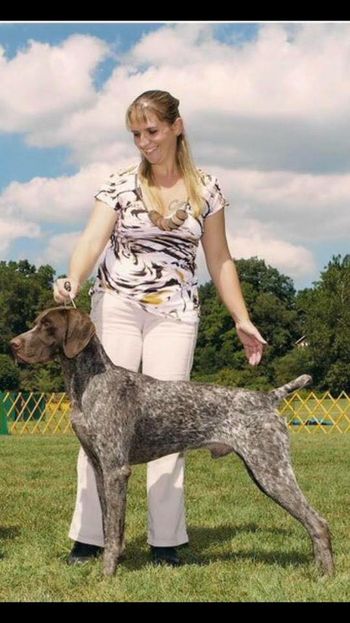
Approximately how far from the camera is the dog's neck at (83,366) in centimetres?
539

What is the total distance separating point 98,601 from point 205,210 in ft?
8.15

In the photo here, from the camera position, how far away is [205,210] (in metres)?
5.80

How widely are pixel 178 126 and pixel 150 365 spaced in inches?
60.5

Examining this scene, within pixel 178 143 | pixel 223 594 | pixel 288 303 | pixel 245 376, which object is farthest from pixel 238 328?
pixel 288 303

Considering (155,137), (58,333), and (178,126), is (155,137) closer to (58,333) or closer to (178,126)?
(178,126)

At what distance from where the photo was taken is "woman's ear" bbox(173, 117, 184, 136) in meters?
5.64

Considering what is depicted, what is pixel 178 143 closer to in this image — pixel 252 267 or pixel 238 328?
pixel 238 328

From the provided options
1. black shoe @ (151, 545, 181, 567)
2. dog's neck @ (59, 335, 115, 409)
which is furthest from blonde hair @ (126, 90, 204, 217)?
black shoe @ (151, 545, 181, 567)

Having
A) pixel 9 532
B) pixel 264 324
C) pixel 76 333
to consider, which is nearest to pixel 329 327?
→ pixel 264 324

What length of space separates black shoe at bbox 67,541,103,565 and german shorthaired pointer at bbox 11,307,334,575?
61cm

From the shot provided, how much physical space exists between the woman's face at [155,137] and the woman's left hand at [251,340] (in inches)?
48.2

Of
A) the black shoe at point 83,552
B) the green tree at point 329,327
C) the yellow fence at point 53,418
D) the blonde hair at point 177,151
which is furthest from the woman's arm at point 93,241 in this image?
the green tree at point 329,327

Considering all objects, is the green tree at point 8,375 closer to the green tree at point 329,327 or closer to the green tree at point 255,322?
the green tree at point 255,322

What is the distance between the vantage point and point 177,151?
19.0ft
